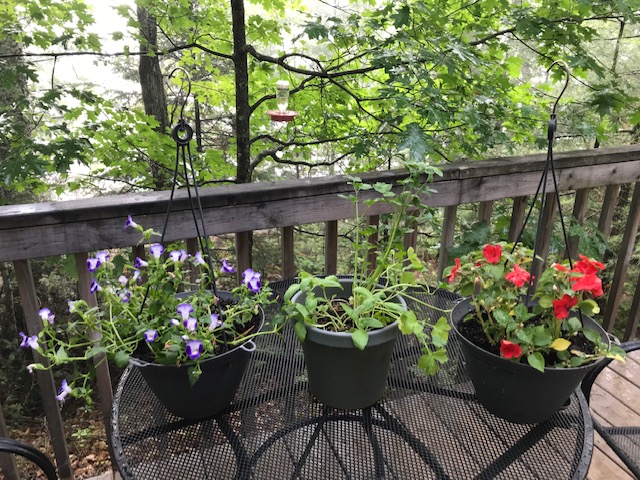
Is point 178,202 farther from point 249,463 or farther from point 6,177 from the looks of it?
point 6,177

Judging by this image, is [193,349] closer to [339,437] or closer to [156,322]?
[156,322]

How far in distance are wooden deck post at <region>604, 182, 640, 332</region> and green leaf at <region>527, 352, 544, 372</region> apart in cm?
143

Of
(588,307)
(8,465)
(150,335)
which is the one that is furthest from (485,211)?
(8,465)

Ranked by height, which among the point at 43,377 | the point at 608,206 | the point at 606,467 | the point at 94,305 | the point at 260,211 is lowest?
the point at 606,467

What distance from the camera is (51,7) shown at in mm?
2527

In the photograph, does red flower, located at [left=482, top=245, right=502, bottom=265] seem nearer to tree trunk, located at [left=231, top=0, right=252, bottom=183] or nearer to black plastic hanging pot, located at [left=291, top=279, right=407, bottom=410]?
black plastic hanging pot, located at [left=291, top=279, right=407, bottom=410]

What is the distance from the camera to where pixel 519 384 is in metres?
0.90

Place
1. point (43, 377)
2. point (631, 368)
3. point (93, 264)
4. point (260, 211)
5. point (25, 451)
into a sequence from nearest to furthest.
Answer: point (93, 264), point (25, 451), point (43, 377), point (260, 211), point (631, 368)

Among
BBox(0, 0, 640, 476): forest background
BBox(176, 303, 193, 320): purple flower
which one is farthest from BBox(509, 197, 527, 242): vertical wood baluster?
BBox(176, 303, 193, 320): purple flower

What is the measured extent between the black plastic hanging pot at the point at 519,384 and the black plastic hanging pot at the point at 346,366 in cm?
19

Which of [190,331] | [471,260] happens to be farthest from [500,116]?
[190,331]

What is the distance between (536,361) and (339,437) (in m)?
0.42

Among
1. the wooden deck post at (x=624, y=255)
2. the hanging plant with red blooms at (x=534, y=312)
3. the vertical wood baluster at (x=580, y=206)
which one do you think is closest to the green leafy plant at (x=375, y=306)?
the hanging plant with red blooms at (x=534, y=312)

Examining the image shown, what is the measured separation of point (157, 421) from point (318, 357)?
1.21 ft
